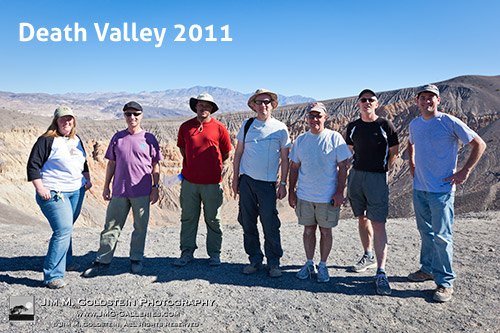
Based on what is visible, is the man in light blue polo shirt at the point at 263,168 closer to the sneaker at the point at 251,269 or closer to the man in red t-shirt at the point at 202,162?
the sneaker at the point at 251,269

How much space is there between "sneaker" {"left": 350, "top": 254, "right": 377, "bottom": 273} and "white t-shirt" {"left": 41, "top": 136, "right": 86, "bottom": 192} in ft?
13.9

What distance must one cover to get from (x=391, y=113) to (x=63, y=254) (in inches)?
1537

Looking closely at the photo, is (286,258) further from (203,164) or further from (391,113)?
(391,113)

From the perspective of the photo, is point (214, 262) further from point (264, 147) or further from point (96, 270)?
point (264, 147)

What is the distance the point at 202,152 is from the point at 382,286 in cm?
304

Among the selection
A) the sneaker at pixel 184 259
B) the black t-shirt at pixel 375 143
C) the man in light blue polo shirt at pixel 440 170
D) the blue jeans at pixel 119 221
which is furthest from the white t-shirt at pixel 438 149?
the blue jeans at pixel 119 221

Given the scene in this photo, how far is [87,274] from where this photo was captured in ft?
16.1

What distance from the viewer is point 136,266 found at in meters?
5.13

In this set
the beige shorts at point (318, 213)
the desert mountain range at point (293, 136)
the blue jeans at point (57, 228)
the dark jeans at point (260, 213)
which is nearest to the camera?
the blue jeans at point (57, 228)

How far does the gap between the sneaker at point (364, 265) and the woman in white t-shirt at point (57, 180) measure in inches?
164

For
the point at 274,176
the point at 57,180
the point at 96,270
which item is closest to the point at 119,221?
the point at 96,270

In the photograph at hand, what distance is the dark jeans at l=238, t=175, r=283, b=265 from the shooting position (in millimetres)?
4777

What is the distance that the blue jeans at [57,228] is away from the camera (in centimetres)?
439

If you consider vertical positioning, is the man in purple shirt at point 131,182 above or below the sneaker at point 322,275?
above
